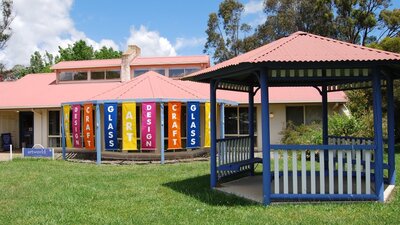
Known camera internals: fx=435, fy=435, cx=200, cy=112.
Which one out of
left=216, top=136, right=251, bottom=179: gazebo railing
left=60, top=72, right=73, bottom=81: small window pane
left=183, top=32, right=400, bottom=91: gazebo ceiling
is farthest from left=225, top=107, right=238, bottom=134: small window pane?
left=183, top=32, right=400, bottom=91: gazebo ceiling

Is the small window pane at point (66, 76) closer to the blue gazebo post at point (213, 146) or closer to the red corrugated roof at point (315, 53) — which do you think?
the blue gazebo post at point (213, 146)

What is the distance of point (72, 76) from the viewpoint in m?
27.6

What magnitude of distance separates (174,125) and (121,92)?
3144 mm

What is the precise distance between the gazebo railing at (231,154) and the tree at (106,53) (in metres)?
40.8

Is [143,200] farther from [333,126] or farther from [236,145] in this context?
[333,126]

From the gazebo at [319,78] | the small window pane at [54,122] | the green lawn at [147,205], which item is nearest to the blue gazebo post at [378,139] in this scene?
the gazebo at [319,78]

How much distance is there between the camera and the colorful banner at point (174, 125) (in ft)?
57.3

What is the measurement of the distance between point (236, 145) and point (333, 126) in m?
8.23

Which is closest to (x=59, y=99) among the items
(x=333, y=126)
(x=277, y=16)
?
(x=333, y=126)

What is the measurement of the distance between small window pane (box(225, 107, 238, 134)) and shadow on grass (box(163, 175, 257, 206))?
1132 centimetres

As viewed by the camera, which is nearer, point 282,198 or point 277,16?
point 282,198

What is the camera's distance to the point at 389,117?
10031 mm

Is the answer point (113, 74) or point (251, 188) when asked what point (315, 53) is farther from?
point (113, 74)

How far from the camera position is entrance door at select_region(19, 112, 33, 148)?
2533cm
